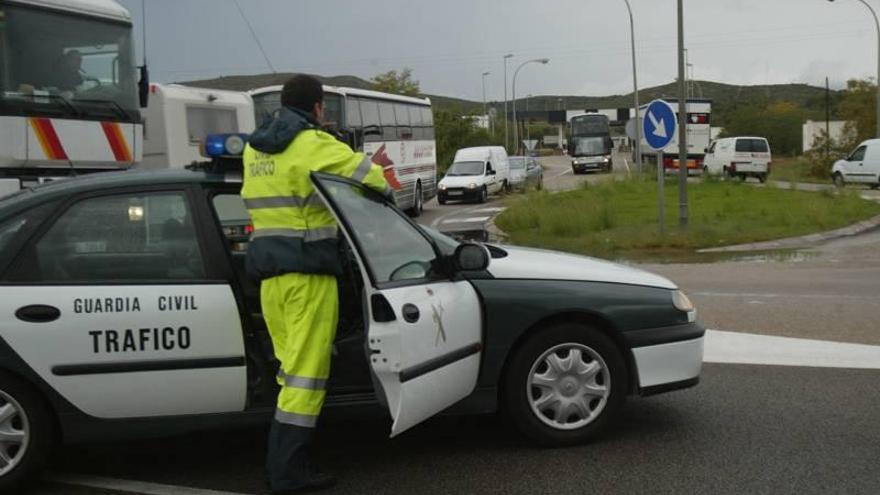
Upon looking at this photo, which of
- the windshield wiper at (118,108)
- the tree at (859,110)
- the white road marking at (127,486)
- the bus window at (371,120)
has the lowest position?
the white road marking at (127,486)

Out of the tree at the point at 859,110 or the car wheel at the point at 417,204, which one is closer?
the car wheel at the point at 417,204

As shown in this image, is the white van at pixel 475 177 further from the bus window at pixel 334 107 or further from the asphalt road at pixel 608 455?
the asphalt road at pixel 608 455

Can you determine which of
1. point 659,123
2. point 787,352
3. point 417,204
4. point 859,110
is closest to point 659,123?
point 659,123

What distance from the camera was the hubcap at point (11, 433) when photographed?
4109 millimetres

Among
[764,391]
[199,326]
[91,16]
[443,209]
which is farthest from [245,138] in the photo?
[443,209]

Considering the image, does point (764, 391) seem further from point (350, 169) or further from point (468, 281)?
point (350, 169)

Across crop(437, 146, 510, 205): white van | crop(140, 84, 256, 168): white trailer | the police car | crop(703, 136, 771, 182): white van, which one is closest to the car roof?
the police car

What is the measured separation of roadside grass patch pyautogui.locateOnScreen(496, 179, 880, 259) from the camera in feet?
53.5

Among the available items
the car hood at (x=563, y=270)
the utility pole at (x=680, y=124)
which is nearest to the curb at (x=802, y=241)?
the utility pole at (x=680, y=124)

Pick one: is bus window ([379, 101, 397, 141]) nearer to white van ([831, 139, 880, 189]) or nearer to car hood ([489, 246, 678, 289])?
white van ([831, 139, 880, 189])

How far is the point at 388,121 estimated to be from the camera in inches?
1027

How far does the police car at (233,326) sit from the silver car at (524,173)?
3126 cm

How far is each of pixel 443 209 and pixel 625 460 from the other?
1012 inches

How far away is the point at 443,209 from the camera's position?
30.1 meters
